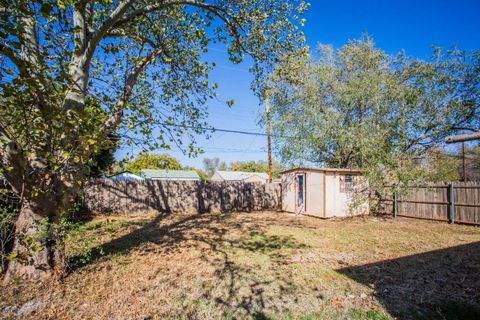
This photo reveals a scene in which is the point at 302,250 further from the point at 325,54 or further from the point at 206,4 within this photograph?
the point at 325,54

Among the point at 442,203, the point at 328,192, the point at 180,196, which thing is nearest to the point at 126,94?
the point at 180,196

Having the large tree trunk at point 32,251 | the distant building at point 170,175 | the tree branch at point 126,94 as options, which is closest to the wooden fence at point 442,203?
the tree branch at point 126,94

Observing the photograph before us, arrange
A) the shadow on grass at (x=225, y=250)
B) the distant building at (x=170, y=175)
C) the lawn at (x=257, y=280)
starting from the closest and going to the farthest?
1. the lawn at (x=257, y=280)
2. the shadow on grass at (x=225, y=250)
3. the distant building at (x=170, y=175)

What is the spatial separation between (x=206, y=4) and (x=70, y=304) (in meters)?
5.65

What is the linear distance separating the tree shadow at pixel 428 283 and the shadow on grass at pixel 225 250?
4.85 ft

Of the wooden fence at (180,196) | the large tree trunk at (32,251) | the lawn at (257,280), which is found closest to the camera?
the lawn at (257,280)

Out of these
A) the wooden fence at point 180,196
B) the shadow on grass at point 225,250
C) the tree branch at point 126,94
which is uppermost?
the tree branch at point 126,94

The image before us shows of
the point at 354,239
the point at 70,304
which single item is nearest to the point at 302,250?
the point at 354,239

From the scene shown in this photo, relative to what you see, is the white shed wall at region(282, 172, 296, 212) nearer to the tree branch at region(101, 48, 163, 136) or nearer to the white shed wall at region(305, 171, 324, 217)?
the white shed wall at region(305, 171, 324, 217)

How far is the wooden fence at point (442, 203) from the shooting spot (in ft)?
32.4

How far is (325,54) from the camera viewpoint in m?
14.7

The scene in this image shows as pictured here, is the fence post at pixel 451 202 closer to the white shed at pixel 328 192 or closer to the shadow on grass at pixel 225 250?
the white shed at pixel 328 192

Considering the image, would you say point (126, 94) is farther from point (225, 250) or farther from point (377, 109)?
point (377, 109)

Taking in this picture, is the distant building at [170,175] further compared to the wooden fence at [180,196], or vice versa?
the distant building at [170,175]
